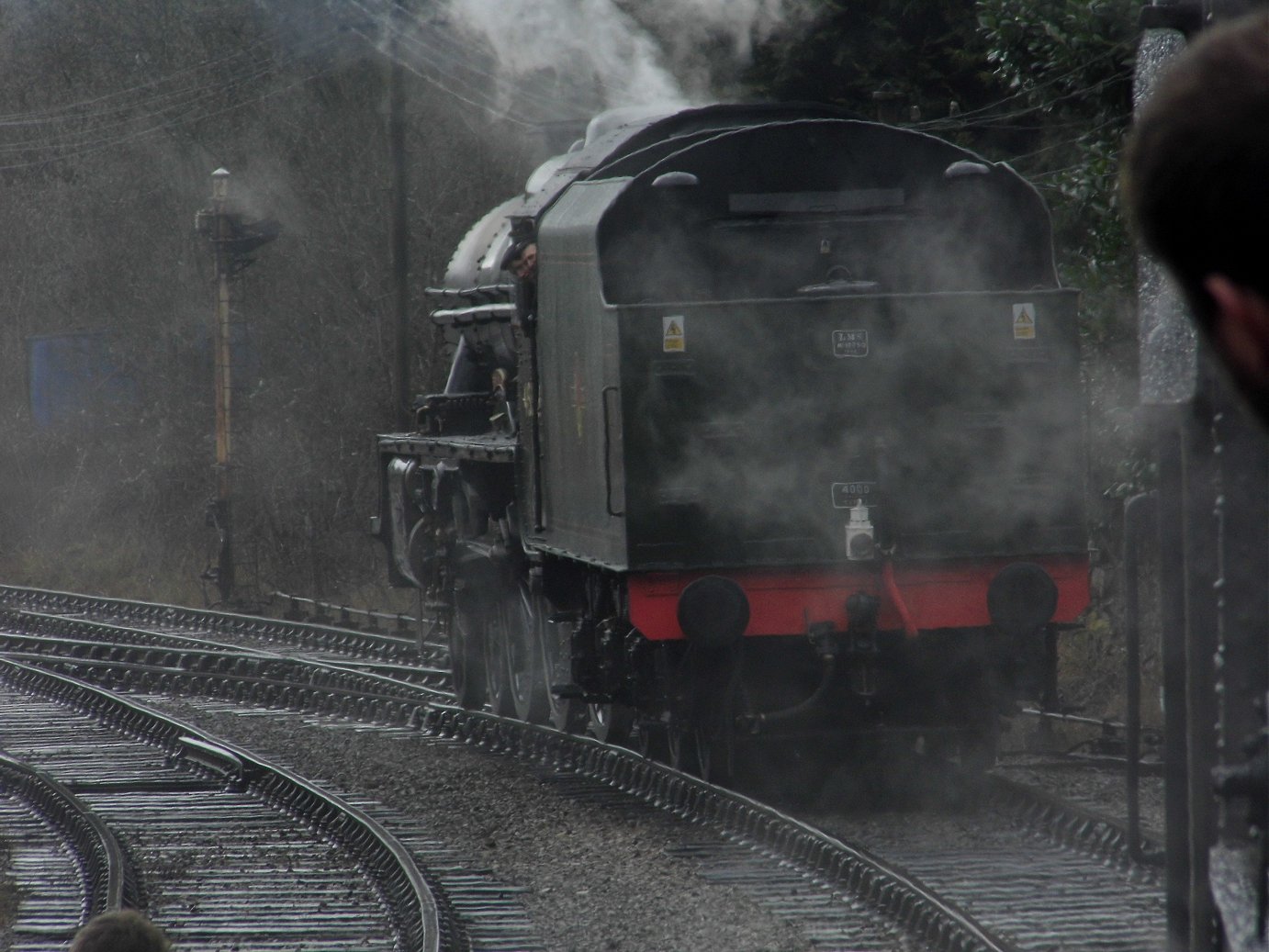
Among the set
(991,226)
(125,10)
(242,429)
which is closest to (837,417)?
(991,226)

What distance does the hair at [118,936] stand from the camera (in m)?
3.62

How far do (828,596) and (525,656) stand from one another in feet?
12.1

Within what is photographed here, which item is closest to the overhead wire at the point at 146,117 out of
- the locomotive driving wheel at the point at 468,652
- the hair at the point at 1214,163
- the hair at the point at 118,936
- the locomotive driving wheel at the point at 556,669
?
the locomotive driving wheel at the point at 468,652

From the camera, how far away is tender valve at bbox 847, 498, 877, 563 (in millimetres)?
8672

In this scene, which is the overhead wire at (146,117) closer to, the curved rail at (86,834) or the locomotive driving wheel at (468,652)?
the locomotive driving wheel at (468,652)

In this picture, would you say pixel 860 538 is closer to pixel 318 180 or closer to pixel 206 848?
pixel 206 848

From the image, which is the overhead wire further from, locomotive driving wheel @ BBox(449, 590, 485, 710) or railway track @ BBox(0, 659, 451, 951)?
railway track @ BBox(0, 659, 451, 951)

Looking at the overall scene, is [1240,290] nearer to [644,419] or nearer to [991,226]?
[644,419]

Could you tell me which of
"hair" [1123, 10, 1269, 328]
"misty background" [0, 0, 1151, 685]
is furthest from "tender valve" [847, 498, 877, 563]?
"hair" [1123, 10, 1269, 328]

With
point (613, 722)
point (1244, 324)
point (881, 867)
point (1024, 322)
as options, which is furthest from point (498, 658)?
point (1244, 324)

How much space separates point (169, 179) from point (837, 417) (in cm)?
2454

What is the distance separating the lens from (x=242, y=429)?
27.9 metres

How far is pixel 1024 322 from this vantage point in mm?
8781

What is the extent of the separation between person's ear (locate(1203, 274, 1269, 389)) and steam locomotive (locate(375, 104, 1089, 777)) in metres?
7.24
